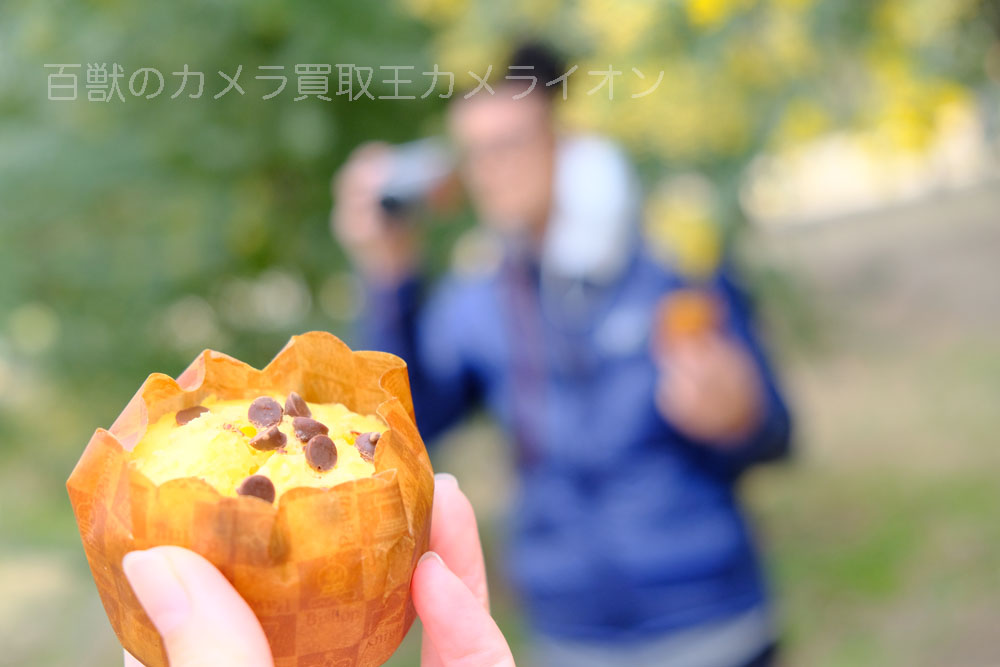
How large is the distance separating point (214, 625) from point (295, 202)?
3175 millimetres

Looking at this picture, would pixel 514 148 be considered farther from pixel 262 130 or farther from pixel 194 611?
pixel 194 611

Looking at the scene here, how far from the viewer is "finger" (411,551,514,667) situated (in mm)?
1236

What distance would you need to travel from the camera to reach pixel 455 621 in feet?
4.06

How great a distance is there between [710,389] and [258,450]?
1488mm

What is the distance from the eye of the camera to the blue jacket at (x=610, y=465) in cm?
258

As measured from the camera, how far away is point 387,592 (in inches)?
47.6

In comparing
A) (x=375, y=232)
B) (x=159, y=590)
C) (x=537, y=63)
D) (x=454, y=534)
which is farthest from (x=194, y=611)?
(x=537, y=63)

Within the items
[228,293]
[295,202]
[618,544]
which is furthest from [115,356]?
[618,544]

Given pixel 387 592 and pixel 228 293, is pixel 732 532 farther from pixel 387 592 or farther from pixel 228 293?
pixel 228 293

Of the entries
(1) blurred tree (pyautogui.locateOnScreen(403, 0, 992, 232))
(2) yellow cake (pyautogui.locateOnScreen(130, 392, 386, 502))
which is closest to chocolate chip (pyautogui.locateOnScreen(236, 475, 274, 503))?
(2) yellow cake (pyautogui.locateOnScreen(130, 392, 386, 502))

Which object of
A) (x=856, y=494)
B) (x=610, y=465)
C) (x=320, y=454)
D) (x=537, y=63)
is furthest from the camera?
(x=856, y=494)

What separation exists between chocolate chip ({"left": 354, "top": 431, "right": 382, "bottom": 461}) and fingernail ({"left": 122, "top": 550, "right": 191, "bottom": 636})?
29 cm

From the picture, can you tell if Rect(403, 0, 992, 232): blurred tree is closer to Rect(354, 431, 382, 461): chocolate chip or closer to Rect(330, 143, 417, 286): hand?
Rect(330, 143, 417, 286): hand

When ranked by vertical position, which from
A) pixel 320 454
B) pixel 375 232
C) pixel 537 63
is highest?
pixel 537 63
